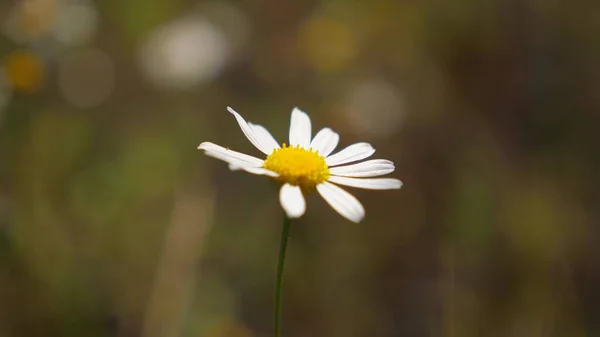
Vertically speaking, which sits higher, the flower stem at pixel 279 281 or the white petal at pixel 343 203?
the white petal at pixel 343 203

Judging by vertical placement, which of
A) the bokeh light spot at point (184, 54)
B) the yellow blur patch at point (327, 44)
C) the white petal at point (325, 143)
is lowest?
the white petal at point (325, 143)

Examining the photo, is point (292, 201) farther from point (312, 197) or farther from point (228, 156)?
point (312, 197)

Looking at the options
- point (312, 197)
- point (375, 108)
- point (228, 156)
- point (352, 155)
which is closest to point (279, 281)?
point (228, 156)

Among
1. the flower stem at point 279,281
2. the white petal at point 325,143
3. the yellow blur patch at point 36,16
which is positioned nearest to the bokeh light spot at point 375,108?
the yellow blur patch at point 36,16

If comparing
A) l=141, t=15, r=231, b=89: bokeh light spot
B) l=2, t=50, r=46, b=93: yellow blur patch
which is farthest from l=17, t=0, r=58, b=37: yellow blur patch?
l=141, t=15, r=231, b=89: bokeh light spot

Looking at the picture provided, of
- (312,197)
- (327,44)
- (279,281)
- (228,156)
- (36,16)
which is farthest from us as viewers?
(327,44)

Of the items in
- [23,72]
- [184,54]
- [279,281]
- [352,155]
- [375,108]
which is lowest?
[279,281]

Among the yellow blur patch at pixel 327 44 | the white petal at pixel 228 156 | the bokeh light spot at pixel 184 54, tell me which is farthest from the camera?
the yellow blur patch at pixel 327 44

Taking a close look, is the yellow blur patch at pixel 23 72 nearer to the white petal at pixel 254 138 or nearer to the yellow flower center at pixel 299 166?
the white petal at pixel 254 138

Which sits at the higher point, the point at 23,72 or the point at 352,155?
the point at 23,72
